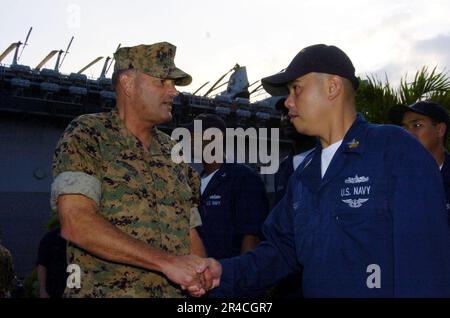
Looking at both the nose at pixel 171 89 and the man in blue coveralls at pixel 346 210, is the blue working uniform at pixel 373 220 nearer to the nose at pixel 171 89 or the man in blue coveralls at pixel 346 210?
the man in blue coveralls at pixel 346 210

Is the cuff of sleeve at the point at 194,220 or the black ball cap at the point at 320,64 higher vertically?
the black ball cap at the point at 320,64

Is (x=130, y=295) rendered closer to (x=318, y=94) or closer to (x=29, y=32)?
(x=318, y=94)

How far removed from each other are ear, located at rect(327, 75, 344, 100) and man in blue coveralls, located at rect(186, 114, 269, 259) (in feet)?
7.77

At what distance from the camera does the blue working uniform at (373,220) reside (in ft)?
8.68

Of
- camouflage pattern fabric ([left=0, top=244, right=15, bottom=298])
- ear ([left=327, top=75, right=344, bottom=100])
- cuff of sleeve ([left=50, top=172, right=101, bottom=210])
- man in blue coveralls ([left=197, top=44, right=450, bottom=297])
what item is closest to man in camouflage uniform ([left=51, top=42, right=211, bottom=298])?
cuff of sleeve ([left=50, top=172, right=101, bottom=210])

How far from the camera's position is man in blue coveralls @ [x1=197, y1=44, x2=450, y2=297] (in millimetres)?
2662

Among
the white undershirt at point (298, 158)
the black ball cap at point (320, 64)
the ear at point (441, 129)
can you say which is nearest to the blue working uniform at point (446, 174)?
the ear at point (441, 129)

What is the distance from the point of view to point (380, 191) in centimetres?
283

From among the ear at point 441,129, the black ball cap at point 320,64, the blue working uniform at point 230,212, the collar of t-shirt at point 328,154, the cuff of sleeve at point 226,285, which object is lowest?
the cuff of sleeve at point 226,285

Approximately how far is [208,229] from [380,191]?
2.88 metres

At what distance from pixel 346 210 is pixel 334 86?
0.70 meters

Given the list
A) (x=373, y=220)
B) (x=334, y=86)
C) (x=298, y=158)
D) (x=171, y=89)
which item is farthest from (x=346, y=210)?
(x=298, y=158)

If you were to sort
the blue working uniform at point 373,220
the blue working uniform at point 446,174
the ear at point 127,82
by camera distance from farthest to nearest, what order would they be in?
the blue working uniform at point 446,174 → the ear at point 127,82 → the blue working uniform at point 373,220
